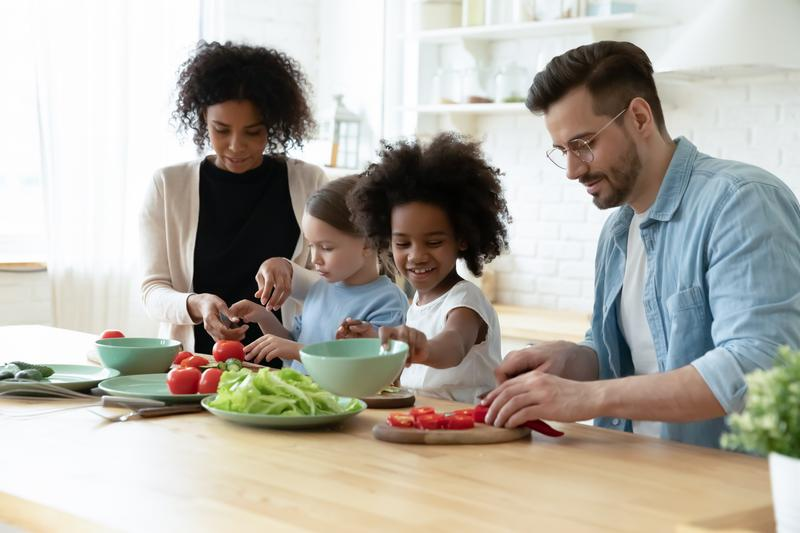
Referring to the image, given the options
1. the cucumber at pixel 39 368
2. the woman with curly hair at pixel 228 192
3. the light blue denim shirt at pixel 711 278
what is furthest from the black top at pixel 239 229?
the light blue denim shirt at pixel 711 278

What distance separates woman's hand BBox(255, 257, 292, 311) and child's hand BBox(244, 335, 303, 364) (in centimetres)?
24

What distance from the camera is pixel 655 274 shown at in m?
2.03

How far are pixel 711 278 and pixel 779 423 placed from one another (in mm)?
833

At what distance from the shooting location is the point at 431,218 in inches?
93.7

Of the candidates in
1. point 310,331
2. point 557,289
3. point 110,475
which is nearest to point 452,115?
point 557,289

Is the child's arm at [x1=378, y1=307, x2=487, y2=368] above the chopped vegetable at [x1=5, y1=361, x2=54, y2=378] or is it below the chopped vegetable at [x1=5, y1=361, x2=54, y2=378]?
above

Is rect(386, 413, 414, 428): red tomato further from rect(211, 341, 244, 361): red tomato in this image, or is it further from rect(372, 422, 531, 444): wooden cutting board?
rect(211, 341, 244, 361): red tomato

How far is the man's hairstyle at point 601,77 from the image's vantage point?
2.03 m

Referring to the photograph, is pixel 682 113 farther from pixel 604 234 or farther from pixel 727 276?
pixel 727 276

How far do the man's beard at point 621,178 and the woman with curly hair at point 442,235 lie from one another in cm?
40

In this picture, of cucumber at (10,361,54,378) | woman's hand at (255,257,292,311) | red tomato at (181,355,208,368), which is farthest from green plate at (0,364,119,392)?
woman's hand at (255,257,292,311)

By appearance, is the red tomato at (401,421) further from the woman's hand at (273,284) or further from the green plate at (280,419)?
the woman's hand at (273,284)

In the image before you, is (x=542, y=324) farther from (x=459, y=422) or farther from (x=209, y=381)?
(x=459, y=422)

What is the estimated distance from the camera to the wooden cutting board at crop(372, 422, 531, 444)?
5.37 feet
